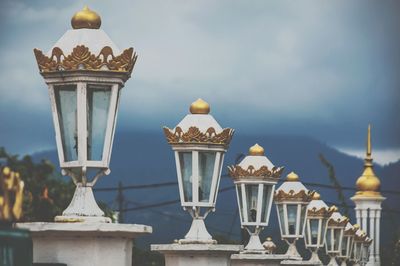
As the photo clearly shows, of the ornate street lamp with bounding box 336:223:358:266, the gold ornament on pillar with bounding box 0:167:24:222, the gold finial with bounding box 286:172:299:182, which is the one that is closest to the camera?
the gold ornament on pillar with bounding box 0:167:24:222

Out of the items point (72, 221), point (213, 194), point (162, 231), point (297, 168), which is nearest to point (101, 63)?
point (72, 221)

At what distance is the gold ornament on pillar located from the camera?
8.45 meters

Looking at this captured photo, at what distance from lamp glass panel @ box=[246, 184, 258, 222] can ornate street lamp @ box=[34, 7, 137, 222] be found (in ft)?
29.3

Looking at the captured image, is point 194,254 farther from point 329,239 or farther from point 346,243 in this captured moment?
point 346,243

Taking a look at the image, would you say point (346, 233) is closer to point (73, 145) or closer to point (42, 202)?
point (42, 202)

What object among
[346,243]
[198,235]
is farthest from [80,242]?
[346,243]

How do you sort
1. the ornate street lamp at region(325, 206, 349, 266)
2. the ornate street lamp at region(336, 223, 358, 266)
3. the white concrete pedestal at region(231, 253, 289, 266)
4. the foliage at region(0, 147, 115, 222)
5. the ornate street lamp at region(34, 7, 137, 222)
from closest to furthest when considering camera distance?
the ornate street lamp at region(34, 7, 137, 222) < the white concrete pedestal at region(231, 253, 289, 266) < the foliage at region(0, 147, 115, 222) < the ornate street lamp at region(325, 206, 349, 266) < the ornate street lamp at region(336, 223, 358, 266)

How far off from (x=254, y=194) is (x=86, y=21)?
9113 mm

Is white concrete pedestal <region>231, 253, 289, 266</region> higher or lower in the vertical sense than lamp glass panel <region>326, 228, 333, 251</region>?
lower

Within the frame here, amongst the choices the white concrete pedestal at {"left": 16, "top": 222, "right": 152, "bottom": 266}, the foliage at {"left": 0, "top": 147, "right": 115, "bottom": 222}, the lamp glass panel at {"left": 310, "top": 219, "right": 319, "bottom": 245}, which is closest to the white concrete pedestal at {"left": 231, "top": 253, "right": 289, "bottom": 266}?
the foliage at {"left": 0, "top": 147, "right": 115, "bottom": 222}

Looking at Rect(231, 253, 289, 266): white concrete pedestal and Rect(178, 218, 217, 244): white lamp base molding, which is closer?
Rect(178, 218, 217, 244): white lamp base molding

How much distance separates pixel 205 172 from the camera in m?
17.3

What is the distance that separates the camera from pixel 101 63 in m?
12.1

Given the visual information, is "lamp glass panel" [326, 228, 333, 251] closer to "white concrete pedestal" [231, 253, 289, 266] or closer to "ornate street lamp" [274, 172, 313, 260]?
"ornate street lamp" [274, 172, 313, 260]
